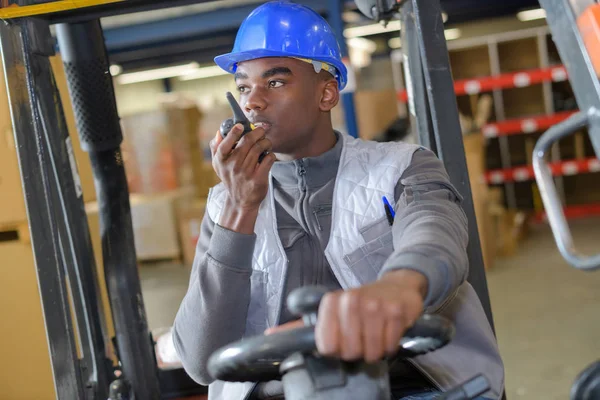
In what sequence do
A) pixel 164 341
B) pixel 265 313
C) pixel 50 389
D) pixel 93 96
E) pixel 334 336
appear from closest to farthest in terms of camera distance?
pixel 334 336
pixel 265 313
pixel 93 96
pixel 164 341
pixel 50 389

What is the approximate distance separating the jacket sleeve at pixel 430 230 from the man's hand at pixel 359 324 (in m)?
0.20

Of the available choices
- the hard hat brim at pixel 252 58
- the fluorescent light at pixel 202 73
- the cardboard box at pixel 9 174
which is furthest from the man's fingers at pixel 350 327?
the fluorescent light at pixel 202 73

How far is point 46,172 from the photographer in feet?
6.72

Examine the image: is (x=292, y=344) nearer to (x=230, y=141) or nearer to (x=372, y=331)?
(x=372, y=331)

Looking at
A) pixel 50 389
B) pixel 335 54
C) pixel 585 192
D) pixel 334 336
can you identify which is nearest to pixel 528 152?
pixel 585 192

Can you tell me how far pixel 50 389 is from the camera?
3.96 m

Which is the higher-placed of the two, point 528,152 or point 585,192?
point 528,152

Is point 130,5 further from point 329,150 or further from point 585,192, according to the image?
point 585,192

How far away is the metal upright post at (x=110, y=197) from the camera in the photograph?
2367 millimetres

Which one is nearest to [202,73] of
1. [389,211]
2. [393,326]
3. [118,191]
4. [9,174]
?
[9,174]

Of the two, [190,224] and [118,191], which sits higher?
[118,191]

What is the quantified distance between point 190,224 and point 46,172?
6.71m

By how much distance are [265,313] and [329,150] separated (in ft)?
1.65

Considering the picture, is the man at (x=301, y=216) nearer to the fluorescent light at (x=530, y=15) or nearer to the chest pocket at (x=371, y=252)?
the chest pocket at (x=371, y=252)
